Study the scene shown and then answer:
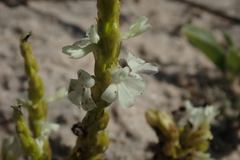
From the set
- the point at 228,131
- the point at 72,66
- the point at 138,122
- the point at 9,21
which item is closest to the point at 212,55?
the point at 228,131

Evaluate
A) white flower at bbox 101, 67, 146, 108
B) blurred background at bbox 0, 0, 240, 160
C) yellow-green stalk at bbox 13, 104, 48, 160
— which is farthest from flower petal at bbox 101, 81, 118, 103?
blurred background at bbox 0, 0, 240, 160

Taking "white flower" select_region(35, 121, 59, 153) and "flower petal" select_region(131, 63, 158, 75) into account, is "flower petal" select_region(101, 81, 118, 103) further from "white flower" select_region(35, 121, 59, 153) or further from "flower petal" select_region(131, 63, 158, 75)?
"white flower" select_region(35, 121, 59, 153)

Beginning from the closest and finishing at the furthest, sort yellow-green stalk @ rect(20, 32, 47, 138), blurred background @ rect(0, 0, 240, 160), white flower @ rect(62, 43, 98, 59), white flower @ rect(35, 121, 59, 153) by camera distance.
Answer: white flower @ rect(62, 43, 98, 59), yellow-green stalk @ rect(20, 32, 47, 138), white flower @ rect(35, 121, 59, 153), blurred background @ rect(0, 0, 240, 160)

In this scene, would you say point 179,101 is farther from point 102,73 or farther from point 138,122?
point 102,73

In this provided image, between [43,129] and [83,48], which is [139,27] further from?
[43,129]

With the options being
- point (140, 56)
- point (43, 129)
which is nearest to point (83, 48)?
point (43, 129)

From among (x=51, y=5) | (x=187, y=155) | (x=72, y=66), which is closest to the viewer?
(x=187, y=155)
